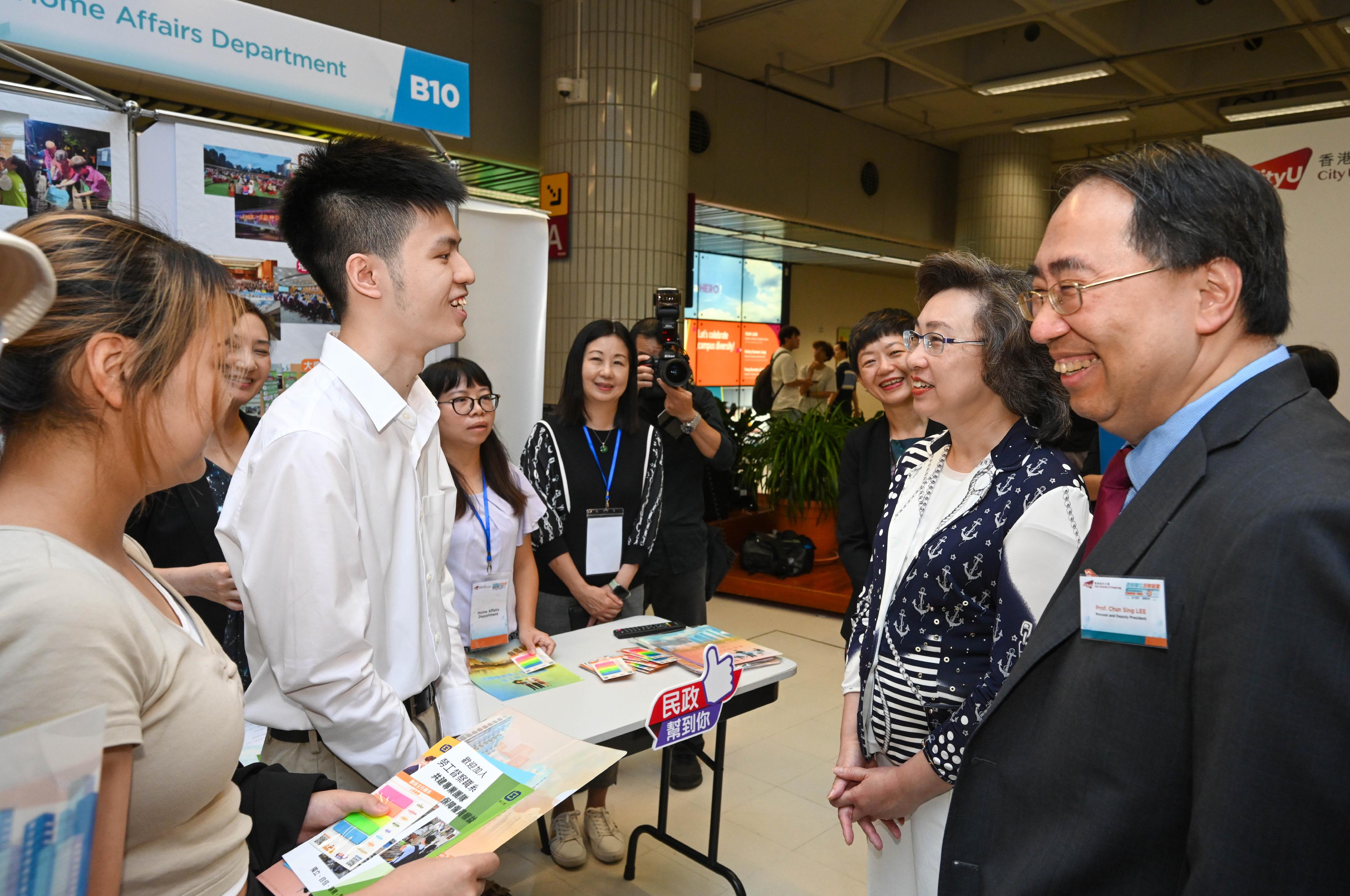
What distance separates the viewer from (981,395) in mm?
1637

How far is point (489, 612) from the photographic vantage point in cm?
225

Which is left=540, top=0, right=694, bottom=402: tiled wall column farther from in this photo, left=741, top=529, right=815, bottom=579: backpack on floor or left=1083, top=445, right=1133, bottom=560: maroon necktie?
left=1083, top=445, right=1133, bottom=560: maroon necktie

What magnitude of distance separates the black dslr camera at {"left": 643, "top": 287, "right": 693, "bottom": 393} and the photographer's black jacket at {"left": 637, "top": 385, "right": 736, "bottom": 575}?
0.34ft

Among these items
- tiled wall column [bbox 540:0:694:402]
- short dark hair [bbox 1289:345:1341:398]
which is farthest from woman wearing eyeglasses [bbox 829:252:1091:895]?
tiled wall column [bbox 540:0:694:402]

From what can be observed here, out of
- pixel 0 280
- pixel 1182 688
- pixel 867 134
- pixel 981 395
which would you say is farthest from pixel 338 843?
pixel 867 134

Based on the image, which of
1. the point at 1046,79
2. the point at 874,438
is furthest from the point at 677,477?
the point at 1046,79

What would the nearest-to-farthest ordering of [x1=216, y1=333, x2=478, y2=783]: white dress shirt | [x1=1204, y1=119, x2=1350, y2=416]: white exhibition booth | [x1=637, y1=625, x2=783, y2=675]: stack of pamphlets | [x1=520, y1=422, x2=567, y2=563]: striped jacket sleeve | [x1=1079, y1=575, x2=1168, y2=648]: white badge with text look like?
[x1=1079, y1=575, x2=1168, y2=648]: white badge with text, [x1=216, y1=333, x2=478, y2=783]: white dress shirt, [x1=637, y1=625, x2=783, y2=675]: stack of pamphlets, [x1=520, y1=422, x2=567, y2=563]: striped jacket sleeve, [x1=1204, y1=119, x2=1350, y2=416]: white exhibition booth

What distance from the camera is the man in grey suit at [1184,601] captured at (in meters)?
0.72

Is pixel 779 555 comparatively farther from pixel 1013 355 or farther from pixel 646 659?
pixel 1013 355

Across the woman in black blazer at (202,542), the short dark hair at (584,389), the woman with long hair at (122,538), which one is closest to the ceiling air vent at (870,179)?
the short dark hair at (584,389)

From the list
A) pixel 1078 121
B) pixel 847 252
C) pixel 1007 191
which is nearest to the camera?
pixel 1078 121

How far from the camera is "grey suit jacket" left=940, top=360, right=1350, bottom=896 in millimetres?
710

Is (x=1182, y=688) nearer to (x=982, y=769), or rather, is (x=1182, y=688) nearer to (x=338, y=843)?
(x=982, y=769)

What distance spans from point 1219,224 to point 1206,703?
53 centimetres
